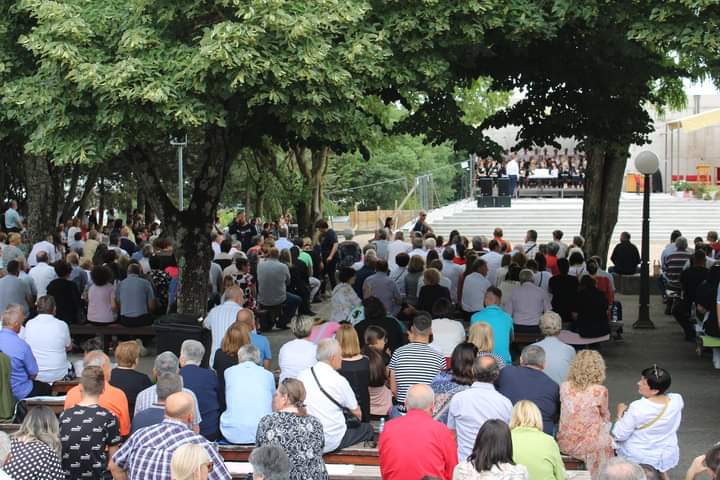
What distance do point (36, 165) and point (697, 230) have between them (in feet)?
76.8

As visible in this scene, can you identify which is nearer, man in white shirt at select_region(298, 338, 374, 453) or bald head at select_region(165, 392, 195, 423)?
bald head at select_region(165, 392, 195, 423)

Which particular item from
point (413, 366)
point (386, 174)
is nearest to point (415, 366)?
point (413, 366)

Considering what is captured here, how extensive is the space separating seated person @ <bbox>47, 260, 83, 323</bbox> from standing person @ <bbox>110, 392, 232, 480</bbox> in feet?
28.1

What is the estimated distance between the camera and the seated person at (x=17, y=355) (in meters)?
10.1

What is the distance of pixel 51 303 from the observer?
37.3ft

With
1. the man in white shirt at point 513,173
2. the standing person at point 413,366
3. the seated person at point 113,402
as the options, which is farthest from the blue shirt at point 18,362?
the man in white shirt at point 513,173

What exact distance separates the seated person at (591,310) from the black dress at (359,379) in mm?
5744

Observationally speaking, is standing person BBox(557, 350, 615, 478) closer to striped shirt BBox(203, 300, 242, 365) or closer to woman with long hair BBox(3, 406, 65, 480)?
woman with long hair BBox(3, 406, 65, 480)

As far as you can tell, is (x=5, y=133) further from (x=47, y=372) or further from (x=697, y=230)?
(x=697, y=230)

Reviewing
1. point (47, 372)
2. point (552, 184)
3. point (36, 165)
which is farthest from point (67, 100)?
point (552, 184)

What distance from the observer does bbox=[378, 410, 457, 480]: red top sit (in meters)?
7.06

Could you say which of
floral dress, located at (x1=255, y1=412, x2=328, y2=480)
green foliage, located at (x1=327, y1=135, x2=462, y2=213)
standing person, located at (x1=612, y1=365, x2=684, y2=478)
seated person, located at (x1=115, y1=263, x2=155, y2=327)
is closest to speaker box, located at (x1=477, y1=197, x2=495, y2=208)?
green foliage, located at (x1=327, y1=135, x2=462, y2=213)

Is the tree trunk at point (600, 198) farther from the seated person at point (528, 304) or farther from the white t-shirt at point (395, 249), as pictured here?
the seated person at point (528, 304)

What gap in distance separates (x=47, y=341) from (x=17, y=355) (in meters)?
1.11
